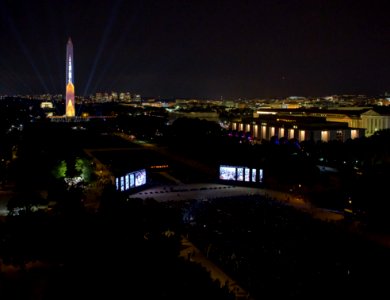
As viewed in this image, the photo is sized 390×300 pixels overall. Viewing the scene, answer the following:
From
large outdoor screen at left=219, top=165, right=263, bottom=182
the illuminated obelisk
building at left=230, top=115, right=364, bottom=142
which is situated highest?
the illuminated obelisk

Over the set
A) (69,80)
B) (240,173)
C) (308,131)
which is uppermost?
(69,80)

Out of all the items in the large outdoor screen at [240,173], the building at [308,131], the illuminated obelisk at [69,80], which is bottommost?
the large outdoor screen at [240,173]

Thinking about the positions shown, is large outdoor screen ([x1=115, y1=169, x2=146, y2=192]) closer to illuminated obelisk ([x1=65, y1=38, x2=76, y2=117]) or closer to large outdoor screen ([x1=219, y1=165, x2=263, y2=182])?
large outdoor screen ([x1=219, y1=165, x2=263, y2=182])

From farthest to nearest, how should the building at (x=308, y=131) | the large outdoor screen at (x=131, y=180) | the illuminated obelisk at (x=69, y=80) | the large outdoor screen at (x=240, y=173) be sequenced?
the illuminated obelisk at (x=69, y=80), the building at (x=308, y=131), the large outdoor screen at (x=240, y=173), the large outdoor screen at (x=131, y=180)

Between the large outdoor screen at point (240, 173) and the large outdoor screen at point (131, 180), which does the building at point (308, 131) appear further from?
the large outdoor screen at point (131, 180)

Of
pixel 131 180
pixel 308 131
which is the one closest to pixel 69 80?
pixel 308 131

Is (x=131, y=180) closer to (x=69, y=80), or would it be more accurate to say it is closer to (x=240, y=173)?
(x=240, y=173)

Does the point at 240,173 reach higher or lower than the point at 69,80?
lower

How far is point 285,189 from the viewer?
868 inches

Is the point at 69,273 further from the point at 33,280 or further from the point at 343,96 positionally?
the point at 343,96

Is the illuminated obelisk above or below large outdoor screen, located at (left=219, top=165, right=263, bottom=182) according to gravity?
above

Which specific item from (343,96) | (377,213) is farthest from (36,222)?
(343,96)

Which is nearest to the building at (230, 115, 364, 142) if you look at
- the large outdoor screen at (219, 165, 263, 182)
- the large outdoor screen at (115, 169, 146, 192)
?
the large outdoor screen at (219, 165, 263, 182)

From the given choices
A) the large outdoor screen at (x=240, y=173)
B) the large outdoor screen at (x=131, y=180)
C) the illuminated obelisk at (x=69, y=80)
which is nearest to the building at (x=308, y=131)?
the large outdoor screen at (x=240, y=173)
